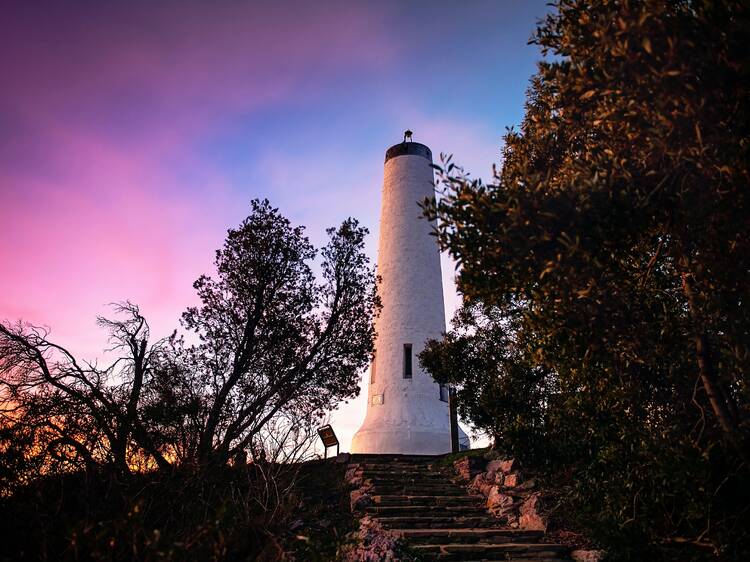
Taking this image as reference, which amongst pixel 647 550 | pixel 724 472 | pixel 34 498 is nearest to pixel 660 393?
pixel 724 472

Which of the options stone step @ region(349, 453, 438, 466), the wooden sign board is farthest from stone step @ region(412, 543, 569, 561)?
the wooden sign board

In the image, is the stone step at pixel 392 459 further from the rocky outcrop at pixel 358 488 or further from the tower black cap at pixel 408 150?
the tower black cap at pixel 408 150

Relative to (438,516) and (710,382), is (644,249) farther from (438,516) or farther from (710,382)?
(438,516)

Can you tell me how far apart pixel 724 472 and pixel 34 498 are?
10.6 meters

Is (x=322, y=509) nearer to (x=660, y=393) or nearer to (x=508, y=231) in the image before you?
(x=660, y=393)

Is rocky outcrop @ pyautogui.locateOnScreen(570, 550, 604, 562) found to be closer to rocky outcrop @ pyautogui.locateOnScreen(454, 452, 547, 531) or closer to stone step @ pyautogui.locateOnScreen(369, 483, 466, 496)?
rocky outcrop @ pyautogui.locateOnScreen(454, 452, 547, 531)

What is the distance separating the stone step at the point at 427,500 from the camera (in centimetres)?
1295

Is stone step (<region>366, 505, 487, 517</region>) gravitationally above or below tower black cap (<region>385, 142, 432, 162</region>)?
below

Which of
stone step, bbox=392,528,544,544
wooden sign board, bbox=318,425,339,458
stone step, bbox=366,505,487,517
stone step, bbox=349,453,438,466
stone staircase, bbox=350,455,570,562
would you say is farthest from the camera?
wooden sign board, bbox=318,425,339,458

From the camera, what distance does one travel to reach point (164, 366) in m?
15.1

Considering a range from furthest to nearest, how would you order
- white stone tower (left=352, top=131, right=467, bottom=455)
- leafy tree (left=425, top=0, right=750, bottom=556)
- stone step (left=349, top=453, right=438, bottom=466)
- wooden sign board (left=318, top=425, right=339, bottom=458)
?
white stone tower (left=352, top=131, right=467, bottom=455)
wooden sign board (left=318, top=425, right=339, bottom=458)
stone step (left=349, top=453, right=438, bottom=466)
leafy tree (left=425, top=0, right=750, bottom=556)

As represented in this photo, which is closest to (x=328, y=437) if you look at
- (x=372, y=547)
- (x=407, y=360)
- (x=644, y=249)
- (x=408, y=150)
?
(x=407, y=360)

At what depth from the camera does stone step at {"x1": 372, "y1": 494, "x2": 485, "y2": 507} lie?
13.0 m

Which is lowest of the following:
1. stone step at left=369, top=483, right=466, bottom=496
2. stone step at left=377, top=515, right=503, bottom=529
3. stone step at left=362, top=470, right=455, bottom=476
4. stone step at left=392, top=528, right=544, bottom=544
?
stone step at left=392, top=528, right=544, bottom=544
